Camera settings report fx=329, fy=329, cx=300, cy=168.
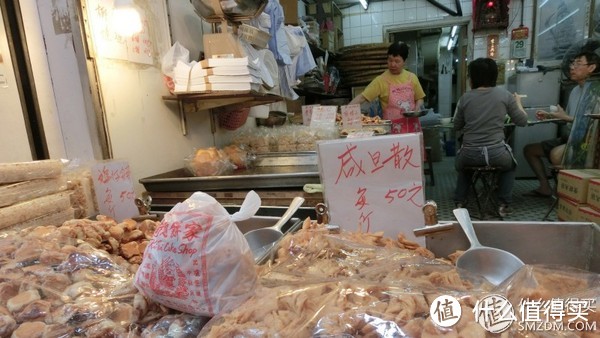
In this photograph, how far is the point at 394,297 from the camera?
2.08ft

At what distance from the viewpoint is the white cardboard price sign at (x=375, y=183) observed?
1.12m

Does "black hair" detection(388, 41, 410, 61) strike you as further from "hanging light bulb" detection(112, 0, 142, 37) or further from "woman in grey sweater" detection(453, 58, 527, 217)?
"hanging light bulb" detection(112, 0, 142, 37)

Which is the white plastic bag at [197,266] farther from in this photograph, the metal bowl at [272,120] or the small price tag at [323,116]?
the metal bowl at [272,120]

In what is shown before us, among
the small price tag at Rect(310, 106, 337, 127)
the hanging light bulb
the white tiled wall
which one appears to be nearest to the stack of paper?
the hanging light bulb

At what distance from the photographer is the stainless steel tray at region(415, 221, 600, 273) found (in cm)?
105

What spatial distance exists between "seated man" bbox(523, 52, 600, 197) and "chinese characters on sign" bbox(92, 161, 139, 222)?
4.97 m

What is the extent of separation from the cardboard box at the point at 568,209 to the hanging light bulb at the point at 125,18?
3731 millimetres

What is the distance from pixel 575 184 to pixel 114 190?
3558 millimetres

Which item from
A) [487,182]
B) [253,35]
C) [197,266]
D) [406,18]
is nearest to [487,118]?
[487,182]

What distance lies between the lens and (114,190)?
148cm

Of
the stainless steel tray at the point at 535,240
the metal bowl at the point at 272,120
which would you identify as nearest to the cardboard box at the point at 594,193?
the stainless steel tray at the point at 535,240

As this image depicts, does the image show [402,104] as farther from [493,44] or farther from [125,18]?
[493,44]

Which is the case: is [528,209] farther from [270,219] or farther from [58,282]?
[58,282]

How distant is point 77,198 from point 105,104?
0.69 metres
